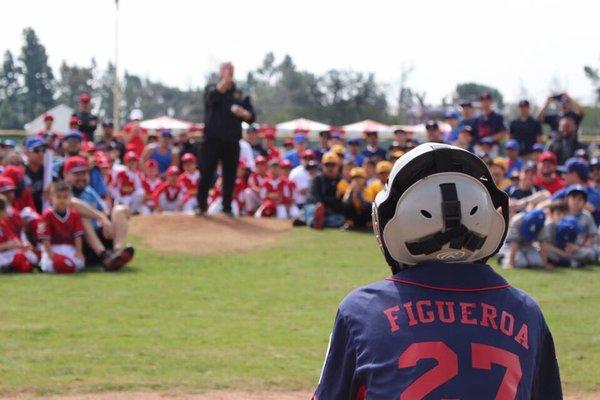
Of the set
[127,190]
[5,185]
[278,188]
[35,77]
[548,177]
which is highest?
[35,77]

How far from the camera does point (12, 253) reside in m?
11.4

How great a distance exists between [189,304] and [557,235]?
4.70m

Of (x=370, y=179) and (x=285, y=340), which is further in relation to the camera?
(x=370, y=179)

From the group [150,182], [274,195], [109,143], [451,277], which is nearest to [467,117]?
[274,195]

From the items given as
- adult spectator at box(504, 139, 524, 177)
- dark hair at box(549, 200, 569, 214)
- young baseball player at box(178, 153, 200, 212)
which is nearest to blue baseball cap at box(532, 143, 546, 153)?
adult spectator at box(504, 139, 524, 177)

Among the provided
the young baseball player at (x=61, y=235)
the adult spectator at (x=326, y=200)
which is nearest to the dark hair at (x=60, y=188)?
the young baseball player at (x=61, y=235)

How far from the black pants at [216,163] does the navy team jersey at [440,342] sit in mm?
11424

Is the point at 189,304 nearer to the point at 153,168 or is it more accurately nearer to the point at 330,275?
the point at 330,275

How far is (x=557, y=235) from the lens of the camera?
1182 centimetres

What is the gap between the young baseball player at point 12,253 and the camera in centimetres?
1133

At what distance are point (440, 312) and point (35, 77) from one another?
5206 cm

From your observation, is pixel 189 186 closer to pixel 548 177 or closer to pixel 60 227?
pixel 60 227

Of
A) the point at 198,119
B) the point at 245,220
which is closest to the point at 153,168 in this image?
the point at 245,220

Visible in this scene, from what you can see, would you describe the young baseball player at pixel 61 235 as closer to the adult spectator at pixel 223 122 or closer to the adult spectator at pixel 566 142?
the adult spectator at pixel 223 122
